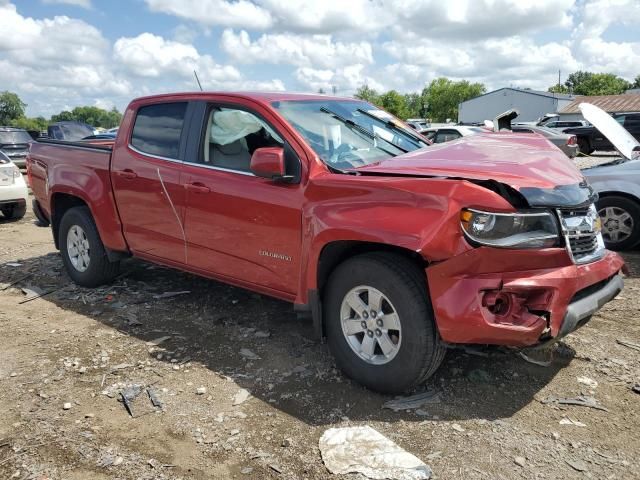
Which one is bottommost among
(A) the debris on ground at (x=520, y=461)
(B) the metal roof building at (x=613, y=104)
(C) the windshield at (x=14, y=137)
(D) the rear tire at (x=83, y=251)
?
(A) the debris on ground at (x=520, y=461)

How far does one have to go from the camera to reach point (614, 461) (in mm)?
2686

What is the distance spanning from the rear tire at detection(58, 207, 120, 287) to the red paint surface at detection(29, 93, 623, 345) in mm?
221

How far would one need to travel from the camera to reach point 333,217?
3307 millimetres

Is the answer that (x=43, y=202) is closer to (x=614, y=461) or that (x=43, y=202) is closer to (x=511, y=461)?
(x=511, y=461)

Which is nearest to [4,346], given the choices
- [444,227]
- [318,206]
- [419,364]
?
[318,206]

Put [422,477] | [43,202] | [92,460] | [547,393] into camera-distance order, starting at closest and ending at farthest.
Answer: [422,477], [92,460], [547,393], [43,202]

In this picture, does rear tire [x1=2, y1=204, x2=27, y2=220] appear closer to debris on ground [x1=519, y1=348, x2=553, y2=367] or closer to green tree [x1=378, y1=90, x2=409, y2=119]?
debris on ground [x1=519, y1=348, x2=553, y2=367]

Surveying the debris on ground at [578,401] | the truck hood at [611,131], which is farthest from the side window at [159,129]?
the truck hood at [611,131]

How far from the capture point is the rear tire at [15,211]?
10.0 m

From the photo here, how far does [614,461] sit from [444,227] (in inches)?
55.4

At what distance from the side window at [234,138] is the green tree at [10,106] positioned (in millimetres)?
128788

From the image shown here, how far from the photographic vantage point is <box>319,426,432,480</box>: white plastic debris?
2.65 metres

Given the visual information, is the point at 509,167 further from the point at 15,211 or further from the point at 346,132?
the point at 15,211

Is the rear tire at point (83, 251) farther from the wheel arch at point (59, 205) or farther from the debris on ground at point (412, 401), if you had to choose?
the debris on ground at point (412, 401)
